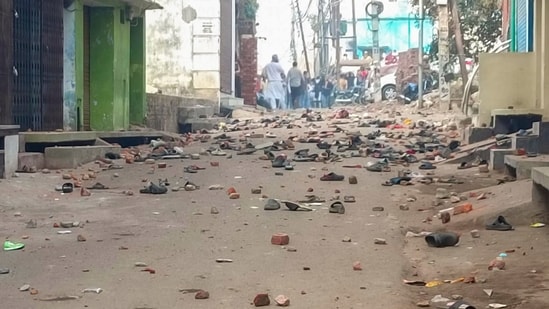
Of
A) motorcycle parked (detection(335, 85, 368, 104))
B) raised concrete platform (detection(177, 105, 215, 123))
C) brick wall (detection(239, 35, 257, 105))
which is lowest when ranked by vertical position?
raised concrete platform (detection(177, 105, 215, 123))

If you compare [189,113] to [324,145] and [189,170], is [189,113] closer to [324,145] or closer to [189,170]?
[324,145]

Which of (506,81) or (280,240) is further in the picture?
(506,81)

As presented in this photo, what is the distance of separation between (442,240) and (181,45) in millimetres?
18987

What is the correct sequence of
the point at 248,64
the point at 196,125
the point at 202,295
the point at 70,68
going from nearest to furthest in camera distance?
→ the point at 202,295, the point at 70,68, the point at 196,125, the point at 248,64

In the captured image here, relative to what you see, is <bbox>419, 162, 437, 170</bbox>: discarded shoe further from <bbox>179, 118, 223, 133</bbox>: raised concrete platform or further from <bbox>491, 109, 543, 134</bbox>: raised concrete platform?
<bbox>179, 118, 223, 133</bbox>: raised concrete platform

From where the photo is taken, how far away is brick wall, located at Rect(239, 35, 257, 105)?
3100 cm

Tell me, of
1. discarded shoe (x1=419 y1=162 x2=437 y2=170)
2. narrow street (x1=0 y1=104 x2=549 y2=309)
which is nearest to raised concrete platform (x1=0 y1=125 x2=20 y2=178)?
narrow street (x1=0 y1=104 x2=549 y2=309)

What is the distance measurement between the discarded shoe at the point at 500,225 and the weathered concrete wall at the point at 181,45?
18.3 metres

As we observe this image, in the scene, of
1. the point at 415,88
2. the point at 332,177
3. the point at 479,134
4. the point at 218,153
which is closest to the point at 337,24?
the point at 415,88

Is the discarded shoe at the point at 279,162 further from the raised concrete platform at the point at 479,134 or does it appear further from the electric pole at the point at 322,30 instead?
the electric pole at the point at 322,30

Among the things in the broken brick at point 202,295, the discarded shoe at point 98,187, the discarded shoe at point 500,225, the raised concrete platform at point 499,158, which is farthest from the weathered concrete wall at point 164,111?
the broken brick at point 202,295

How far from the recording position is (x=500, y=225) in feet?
20.2

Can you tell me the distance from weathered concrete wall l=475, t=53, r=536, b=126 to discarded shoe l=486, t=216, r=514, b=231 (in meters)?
6.69

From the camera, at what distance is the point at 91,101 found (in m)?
16.2
